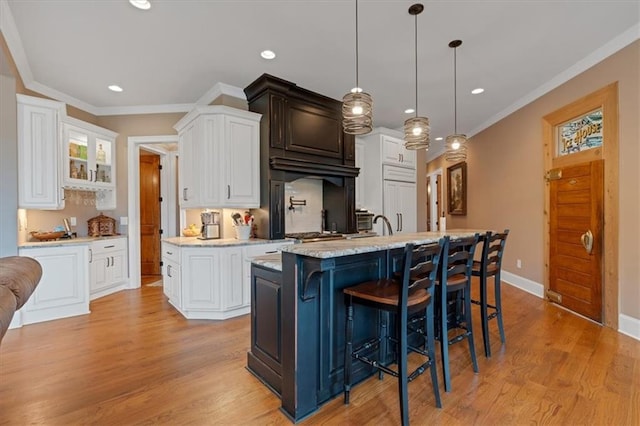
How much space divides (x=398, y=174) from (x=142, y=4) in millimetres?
4599

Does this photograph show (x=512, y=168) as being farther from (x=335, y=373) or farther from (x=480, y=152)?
(x=335, y=373)

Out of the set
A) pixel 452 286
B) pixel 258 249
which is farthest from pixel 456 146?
pixel 258 249

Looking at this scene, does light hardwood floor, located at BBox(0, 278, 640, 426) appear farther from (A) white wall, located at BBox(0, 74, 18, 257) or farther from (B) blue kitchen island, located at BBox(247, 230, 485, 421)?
(A) white wall, located at BBox(0, 74, 18, 257)

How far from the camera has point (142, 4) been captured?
8.17 ft

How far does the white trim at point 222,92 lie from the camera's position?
4.00 m

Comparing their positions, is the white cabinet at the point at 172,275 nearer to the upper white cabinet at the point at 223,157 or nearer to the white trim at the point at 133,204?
the upper white cabinet at the point at 223,157

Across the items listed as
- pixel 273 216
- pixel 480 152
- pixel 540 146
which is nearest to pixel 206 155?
pixel 273 216

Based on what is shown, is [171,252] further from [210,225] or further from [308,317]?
[308,317]

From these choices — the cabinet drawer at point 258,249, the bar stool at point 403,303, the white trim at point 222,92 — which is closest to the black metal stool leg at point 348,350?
the bar stool at point 403,303

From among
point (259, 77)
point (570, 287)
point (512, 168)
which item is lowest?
point (570, 287)

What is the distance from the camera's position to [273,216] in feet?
12.8

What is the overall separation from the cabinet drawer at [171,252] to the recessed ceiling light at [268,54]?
2.43 m

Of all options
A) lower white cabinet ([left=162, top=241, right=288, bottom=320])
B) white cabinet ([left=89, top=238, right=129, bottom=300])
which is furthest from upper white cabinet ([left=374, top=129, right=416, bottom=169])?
white cabinet ([left=89, top=238, right=129, bottom=300])

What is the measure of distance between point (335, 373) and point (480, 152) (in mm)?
5621
